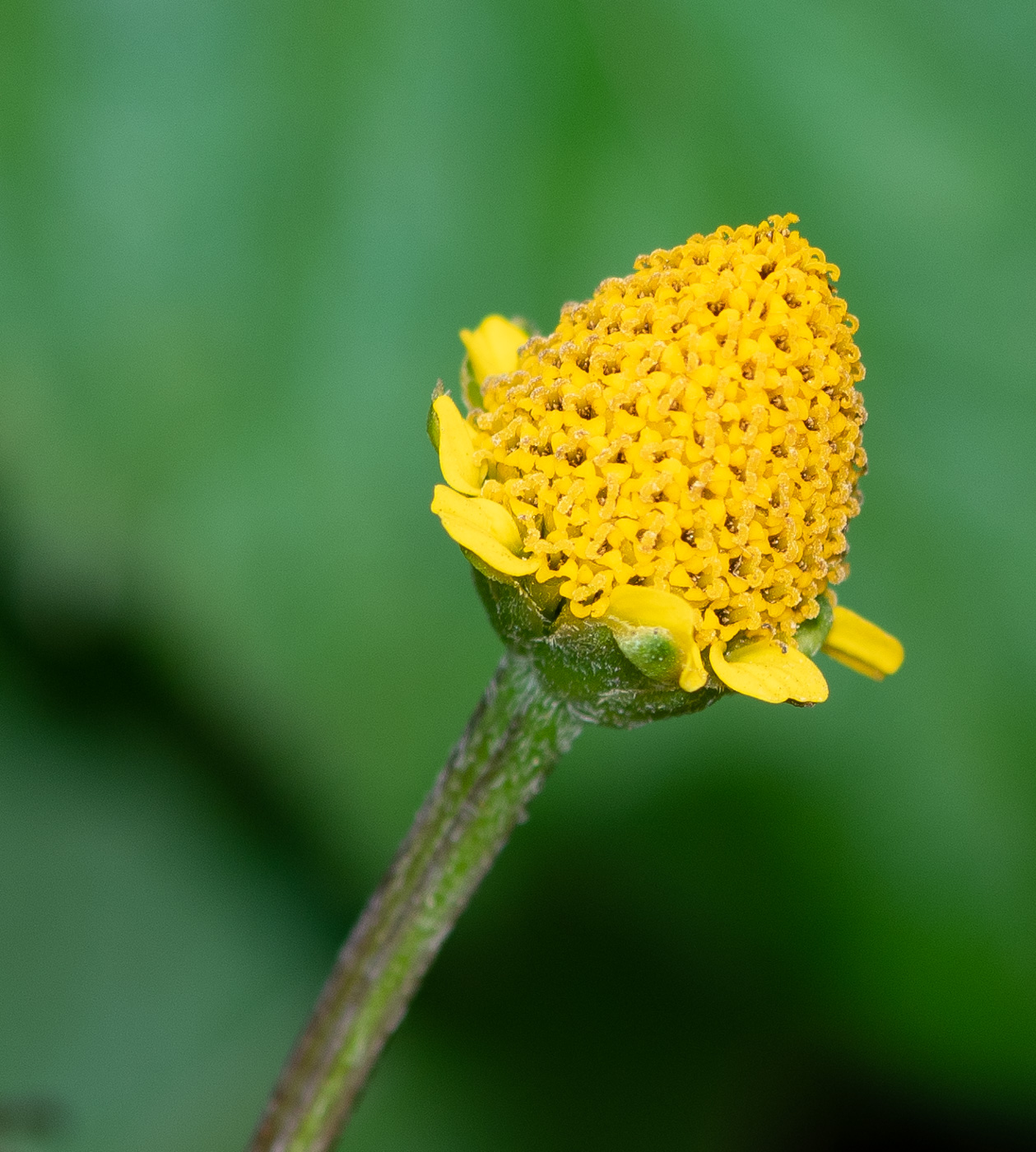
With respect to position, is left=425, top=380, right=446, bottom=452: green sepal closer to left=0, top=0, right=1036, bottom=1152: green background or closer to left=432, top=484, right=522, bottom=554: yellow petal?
left=432, top=484, right=522, bottom=554: yellow petal

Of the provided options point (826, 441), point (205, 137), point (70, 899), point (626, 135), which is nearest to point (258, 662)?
Result: point (70, 899)

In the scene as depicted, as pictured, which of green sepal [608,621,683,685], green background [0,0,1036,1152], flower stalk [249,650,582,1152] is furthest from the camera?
green background [0,0,1036,1152]

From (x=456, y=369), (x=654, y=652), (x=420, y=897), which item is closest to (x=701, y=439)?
(x=654, y=652)

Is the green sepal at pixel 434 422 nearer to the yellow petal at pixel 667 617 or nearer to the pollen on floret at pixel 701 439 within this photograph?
the pollen on floret at pixel 701 439

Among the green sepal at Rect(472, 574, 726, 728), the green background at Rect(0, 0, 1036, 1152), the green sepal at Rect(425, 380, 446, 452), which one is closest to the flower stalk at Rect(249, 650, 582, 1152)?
the green sepal at Rect(472, 574, 726, 728)

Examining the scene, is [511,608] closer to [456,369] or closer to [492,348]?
[492,348]

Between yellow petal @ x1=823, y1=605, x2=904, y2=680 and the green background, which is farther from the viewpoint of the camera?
the green background

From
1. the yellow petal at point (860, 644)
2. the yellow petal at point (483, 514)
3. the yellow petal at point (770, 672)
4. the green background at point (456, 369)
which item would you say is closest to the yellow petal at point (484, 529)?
the yellow petal at point (483, 514)
